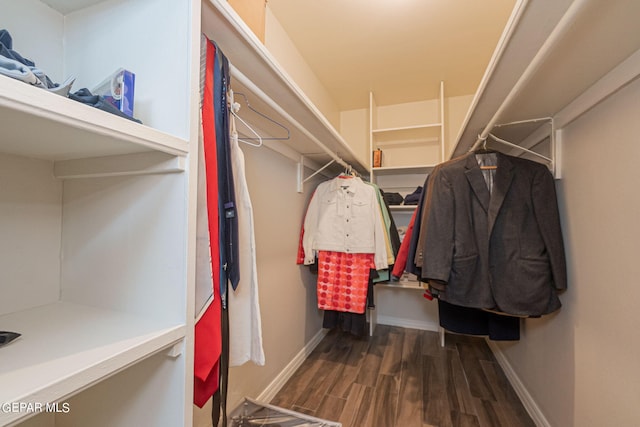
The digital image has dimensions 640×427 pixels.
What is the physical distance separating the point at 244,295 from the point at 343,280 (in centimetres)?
128

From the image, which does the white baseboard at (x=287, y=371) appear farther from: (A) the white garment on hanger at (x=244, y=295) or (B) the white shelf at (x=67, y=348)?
(B) the white shelf at (x=67, y=348)

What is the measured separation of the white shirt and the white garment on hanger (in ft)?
3.96

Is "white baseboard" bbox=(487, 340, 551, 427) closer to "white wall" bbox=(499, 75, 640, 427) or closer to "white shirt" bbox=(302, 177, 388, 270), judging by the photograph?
"white wall" bbox=(499, 75, 640, 427)

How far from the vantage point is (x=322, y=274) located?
6.72ft

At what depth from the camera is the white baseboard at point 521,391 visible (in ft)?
4.77

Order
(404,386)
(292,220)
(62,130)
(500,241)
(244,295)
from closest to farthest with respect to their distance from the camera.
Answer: (62,130), (244,295), (500,241), (404,386), (292,220)

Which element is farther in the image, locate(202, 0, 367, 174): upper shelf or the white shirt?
the white shirt

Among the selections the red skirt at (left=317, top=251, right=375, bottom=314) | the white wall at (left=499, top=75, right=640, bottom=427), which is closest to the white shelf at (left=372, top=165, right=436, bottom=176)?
the red skirt at (left=317, top=251, right=375, bottom=314)

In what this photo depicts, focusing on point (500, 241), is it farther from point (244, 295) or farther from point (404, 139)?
point (404, 139)

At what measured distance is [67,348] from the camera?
45 cm

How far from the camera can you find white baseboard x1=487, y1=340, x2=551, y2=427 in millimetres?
1453

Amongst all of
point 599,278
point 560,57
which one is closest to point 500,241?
point 599,278

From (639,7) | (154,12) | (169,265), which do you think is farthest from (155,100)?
(639,7)

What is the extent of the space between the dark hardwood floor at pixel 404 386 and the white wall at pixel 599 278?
36 centimetres
